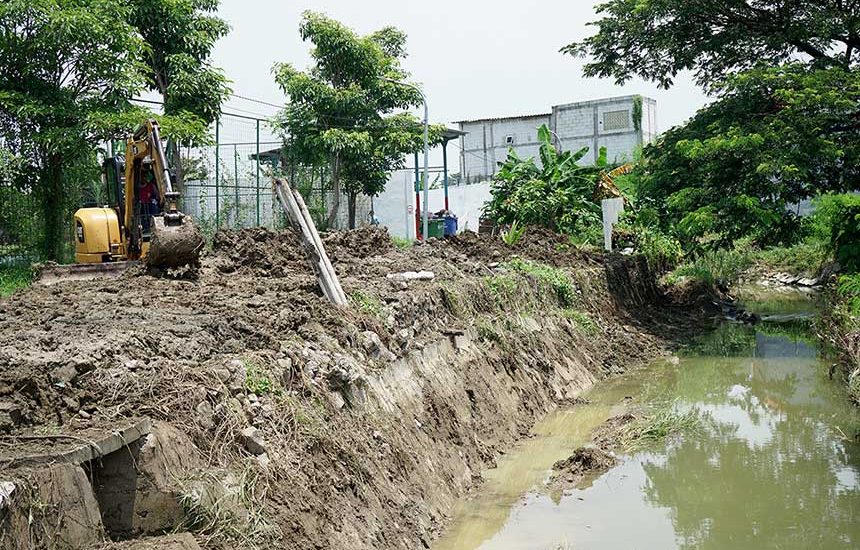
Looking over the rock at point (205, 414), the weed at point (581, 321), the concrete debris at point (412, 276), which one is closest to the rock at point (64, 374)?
the rock at point (205, 414)

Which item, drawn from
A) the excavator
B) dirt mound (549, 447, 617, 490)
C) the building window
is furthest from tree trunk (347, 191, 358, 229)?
the building window

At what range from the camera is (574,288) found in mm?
16969

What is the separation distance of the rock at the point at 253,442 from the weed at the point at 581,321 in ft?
32.8

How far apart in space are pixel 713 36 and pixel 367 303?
1429 cm

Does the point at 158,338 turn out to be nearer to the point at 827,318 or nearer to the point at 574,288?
the point at 574,288

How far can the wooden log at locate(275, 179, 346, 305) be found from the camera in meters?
9.98

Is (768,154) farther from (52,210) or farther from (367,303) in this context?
(52,210)

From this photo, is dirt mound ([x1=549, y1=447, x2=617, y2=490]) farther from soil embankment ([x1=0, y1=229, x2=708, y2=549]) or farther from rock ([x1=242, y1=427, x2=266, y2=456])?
rock ([x1=242, y1=427, x2=266, y2=456])

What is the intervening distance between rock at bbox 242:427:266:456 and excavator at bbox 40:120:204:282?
21.9ft

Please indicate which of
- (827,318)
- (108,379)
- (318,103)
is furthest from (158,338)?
(318,103)

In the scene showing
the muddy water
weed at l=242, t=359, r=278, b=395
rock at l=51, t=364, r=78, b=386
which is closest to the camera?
rock at l=51, t=364, r=78, b=386

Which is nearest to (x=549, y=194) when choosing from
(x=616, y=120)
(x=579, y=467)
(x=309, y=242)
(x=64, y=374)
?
(x=309, y=242)

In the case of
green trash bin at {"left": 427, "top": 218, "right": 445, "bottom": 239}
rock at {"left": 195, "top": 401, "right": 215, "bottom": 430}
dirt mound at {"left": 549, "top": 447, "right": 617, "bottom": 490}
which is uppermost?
green trash bin at {"left": 427, "top": 218, "right": 445, "bottom": 239}

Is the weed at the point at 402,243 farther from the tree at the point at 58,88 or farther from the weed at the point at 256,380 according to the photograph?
the weed at the point at 256,380
